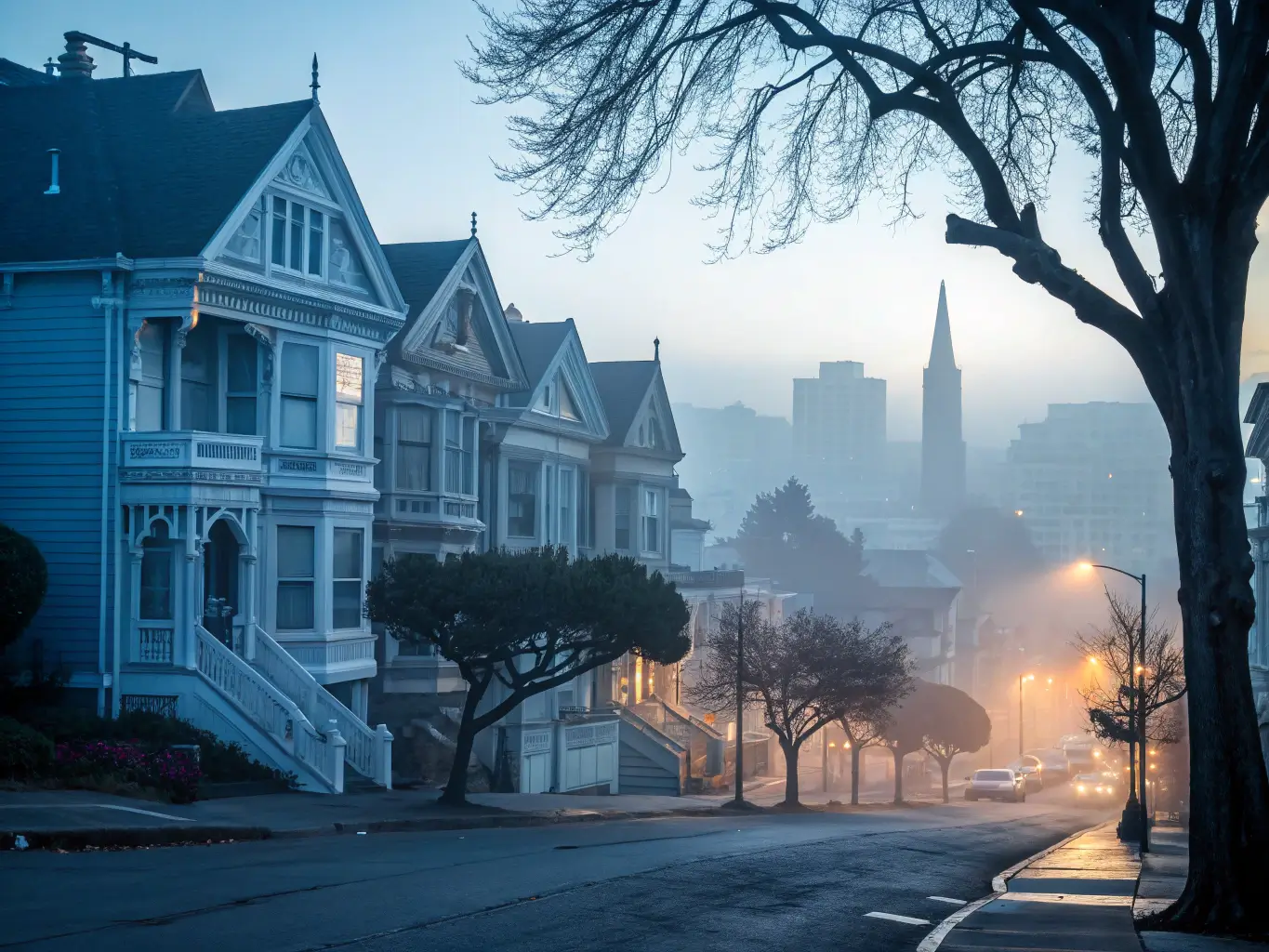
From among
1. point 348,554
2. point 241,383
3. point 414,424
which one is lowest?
point 348,554

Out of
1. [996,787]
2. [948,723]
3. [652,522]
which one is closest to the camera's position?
[652,522]

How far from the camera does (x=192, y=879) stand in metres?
14.1

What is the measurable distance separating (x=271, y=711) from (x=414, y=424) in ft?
33.0

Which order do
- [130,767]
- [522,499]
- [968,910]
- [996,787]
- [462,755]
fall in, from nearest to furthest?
[968,910], [130,767], [462,755], [522,499], [996,787]

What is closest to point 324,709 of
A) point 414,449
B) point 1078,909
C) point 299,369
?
point 299,369

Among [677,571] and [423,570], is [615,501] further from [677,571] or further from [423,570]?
[423,570]

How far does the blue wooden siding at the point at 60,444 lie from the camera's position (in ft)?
83.1

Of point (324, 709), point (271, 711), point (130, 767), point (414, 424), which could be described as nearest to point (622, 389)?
point (414, 424)

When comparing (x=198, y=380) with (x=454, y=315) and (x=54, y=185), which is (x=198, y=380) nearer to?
(x=54, y=185)

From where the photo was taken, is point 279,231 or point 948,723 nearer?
point 279,231

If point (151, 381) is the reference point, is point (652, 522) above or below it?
below

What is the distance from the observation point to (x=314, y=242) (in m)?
28.8

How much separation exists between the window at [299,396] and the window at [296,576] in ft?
5.82

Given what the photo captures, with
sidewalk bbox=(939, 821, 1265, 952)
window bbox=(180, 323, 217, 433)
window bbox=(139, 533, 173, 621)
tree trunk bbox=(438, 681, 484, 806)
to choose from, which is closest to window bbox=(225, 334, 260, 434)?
window bbox=(180, 323, 217, 433)
